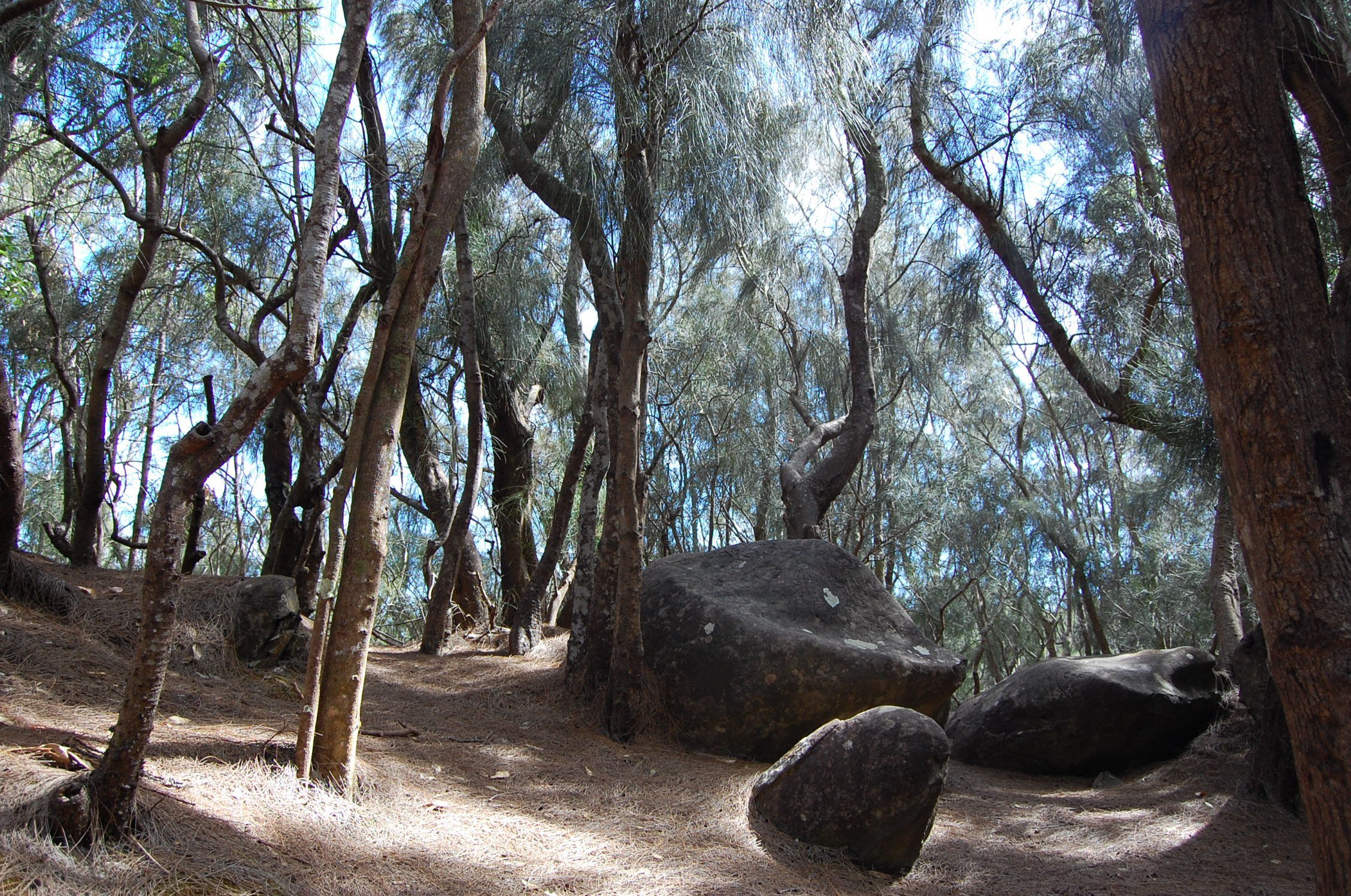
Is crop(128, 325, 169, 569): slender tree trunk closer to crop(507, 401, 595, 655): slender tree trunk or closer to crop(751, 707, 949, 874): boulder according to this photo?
crop(507, 401, 595, 655): slender tree trunk

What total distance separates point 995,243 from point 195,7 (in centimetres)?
653

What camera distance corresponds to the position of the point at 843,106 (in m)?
5.61

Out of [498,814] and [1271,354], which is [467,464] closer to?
[498,814]

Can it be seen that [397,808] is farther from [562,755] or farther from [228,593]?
[228,593]

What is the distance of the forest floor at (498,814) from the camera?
2.67 meters

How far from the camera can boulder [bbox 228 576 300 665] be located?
5137 millimetres

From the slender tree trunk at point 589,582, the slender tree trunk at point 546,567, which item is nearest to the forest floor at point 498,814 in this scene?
the slender tree trunk at point 589,582

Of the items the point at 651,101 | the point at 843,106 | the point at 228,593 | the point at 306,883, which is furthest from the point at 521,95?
the point at 306,883

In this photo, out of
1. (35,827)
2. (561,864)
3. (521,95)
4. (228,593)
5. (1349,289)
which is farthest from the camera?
(521,95)

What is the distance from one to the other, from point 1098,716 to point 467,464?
15.8 feet

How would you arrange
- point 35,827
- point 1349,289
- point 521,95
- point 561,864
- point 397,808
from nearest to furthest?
point 35,827
point 561,864
point 397,808
point 1349,289
point 521,95

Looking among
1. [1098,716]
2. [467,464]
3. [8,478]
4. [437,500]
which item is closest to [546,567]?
[467,464]

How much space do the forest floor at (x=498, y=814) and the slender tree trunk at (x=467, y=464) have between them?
1147 millimetres

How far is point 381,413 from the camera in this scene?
12.1 feet
